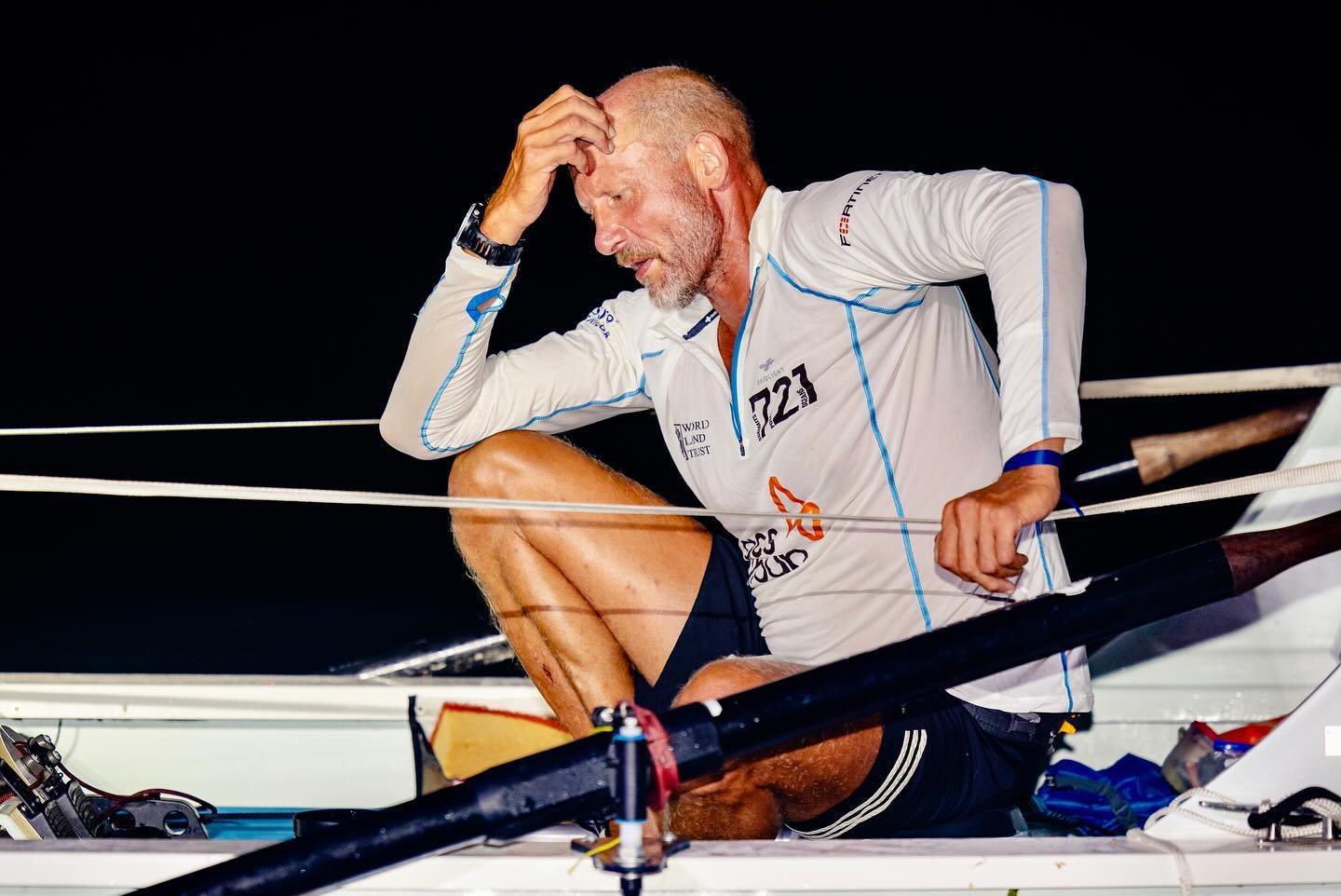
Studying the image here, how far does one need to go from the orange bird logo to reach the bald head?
469mm

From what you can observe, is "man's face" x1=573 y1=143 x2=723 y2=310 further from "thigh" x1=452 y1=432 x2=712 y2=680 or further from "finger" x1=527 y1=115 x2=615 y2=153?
"thigh" x1=452 y1=432 x2=712 y2=680

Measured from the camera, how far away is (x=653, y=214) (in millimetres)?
1724

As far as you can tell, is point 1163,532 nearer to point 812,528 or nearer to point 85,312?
point 812,528

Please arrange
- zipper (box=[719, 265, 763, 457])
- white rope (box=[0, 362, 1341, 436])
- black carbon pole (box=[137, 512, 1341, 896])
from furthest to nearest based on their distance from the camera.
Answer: white rope (box=[0, 362, 1341, 436])
zipper (box=[719, 265, 763, 457])
black carbon pole (box=[137, 512, 1341, 896])

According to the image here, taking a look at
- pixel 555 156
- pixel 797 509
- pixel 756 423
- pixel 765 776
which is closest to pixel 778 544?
pixel 797 509

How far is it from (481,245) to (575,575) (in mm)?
473

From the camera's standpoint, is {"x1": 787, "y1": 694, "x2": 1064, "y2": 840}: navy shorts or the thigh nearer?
{"x1": 787, "y1": 694, "x2": 1064, "y2": 840}: navy shorts

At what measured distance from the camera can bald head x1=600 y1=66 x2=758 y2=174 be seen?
173 cm

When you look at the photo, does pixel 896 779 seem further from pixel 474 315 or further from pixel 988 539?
pixel 474 315

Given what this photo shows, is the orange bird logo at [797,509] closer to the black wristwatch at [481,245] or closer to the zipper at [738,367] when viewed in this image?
the zipper at [738,367]

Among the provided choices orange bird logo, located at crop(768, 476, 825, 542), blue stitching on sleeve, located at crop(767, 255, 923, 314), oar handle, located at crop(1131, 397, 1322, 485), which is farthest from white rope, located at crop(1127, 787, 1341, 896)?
oar handle, located at crop(1131, 397, 1322, 485)

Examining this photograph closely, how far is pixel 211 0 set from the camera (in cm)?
508

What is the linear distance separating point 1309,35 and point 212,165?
4.31 metres

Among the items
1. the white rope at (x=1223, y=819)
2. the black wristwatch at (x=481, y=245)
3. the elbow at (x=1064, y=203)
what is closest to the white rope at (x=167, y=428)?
the black wristwatch at (x=481, y=245)
